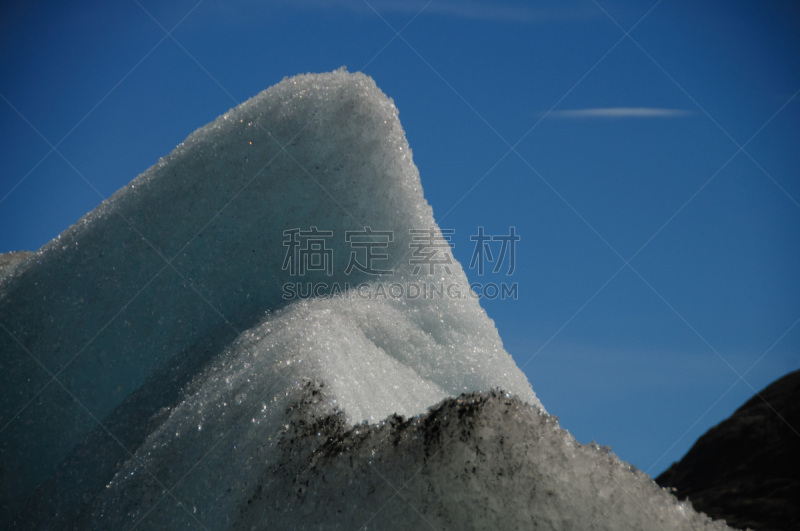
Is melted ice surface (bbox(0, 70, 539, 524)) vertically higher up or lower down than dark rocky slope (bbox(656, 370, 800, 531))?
lower down

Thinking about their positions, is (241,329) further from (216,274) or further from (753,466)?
(753,466)

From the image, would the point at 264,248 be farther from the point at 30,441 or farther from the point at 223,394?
the point at 30,441

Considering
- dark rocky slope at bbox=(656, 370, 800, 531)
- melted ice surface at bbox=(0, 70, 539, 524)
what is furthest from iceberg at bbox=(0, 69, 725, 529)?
dark rocky slope at bbox=(656, 370, 800, 531)

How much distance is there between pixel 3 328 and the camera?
170 inches

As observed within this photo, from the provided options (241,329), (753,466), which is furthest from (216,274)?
(753,466)

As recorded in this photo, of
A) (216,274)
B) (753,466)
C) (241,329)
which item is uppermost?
(753,466)

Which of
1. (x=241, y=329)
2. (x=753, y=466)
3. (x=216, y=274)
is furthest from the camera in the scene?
(x=753, y=466)

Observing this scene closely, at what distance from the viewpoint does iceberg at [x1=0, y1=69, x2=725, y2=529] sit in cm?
283

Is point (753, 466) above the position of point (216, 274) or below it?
above

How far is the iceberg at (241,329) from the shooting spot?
2.83m

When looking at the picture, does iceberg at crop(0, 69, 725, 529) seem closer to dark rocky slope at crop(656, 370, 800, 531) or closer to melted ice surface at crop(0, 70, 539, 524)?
melted ice surface at crop(0, 70, 539, 524)

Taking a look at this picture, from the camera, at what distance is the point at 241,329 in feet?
12.5

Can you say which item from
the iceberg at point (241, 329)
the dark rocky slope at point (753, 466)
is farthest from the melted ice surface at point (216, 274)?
the dark rocky slope at point (753, 466)

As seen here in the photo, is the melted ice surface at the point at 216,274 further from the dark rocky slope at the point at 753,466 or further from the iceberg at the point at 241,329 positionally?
the dark rocky slope at the point at 753,466
